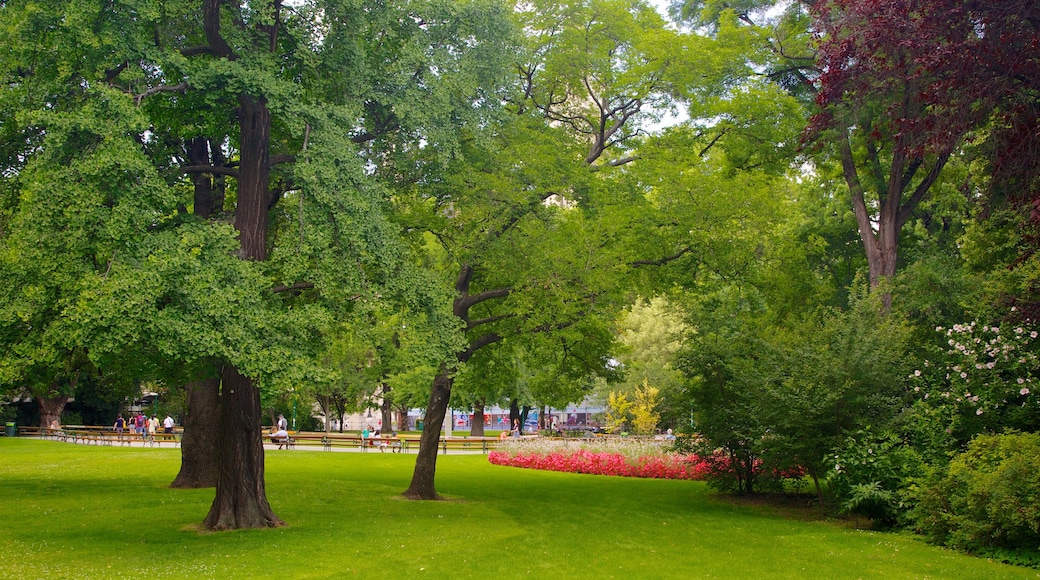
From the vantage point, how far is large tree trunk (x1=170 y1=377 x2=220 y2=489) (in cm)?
2153

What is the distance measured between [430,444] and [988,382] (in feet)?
40.5

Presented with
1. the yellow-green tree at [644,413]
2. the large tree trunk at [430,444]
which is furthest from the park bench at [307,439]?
the large tree trunk at [430,444]

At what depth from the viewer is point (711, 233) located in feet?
61.9

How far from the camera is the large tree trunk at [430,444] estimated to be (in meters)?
20.3

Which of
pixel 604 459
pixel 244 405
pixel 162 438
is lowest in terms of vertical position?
pixel 604 459

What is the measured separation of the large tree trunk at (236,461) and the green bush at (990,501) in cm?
1182

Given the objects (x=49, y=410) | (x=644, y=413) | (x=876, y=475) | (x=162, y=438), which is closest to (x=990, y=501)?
(x=876, y=475)

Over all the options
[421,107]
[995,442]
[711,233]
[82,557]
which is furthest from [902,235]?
[82,557]

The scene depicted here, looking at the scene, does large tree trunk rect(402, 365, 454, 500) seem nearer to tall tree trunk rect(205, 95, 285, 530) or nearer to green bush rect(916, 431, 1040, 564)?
tall tree trunk rect(205, 95, 285, 530)

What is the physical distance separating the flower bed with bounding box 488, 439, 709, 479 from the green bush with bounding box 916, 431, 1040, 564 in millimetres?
11995

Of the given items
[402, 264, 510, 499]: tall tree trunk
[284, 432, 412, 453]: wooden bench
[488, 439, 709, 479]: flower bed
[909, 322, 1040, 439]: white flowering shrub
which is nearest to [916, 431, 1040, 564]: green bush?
[909, 322, 1040, 439]: white flowering shrub

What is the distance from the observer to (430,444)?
67.4 feet

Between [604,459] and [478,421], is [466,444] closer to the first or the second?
[604,459]

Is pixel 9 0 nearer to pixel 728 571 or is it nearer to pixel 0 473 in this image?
pixel 728 571
